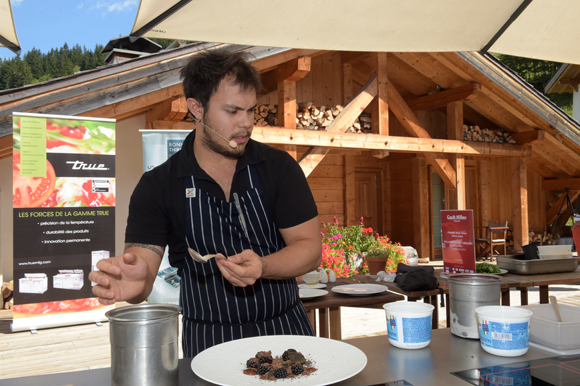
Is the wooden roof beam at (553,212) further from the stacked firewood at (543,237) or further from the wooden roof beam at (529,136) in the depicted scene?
the wooden roof beam at (529,136)

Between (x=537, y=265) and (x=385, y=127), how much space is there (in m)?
5.63

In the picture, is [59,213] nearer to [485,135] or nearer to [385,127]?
[385,127]

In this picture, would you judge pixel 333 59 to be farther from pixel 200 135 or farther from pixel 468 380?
pixel 468 380

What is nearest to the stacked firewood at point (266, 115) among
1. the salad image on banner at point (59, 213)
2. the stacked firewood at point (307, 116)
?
the stacked firewood at point (307, 116)

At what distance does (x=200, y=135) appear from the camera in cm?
179

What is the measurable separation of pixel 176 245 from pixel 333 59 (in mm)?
8964

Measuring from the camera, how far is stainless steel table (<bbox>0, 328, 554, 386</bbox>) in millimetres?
1087

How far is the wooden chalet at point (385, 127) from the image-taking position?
5707 millimetres

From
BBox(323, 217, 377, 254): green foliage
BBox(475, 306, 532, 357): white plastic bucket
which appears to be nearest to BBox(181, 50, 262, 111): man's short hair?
BBox(475, 306, 532, 357): white plastic bucket

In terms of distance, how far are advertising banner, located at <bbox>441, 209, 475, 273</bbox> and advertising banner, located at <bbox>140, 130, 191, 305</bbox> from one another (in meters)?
3.49

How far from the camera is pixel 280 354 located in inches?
47.7

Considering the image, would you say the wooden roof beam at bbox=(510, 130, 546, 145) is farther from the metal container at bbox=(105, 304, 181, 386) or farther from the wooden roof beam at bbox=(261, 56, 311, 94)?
the metal container at bbox=(105, 304, 181, 386)

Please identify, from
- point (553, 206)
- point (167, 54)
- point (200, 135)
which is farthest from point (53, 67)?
point (200, 135)

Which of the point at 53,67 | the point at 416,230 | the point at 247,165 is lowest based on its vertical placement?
the point at 416,230
